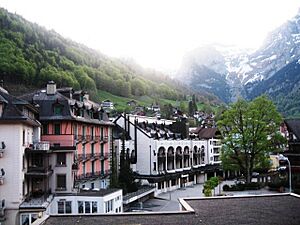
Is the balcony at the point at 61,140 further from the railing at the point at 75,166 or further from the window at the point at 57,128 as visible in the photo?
the railing at the point at 75,166

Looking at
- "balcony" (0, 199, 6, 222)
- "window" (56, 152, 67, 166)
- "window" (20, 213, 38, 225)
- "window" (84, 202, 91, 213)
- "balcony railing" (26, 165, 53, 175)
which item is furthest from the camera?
"window" (56, 152, 67, 166)

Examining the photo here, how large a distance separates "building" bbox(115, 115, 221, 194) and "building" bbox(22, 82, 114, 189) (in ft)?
33.0

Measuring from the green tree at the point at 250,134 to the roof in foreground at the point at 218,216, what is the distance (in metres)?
31.2

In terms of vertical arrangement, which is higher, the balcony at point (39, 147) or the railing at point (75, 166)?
the balcony at point (39, 147)

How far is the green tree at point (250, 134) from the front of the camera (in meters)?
53.8

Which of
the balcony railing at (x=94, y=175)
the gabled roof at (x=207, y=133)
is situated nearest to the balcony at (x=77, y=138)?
the balcony railing at (x=94, y=175)

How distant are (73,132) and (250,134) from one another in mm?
21171

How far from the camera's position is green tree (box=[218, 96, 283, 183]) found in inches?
2117

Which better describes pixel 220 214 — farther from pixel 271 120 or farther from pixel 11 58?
pixel 11 58

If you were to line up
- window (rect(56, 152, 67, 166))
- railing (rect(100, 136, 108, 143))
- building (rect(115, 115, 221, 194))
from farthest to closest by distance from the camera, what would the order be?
1. building (rect(115, 115, 221, 194))
2. railing (rect(100, 136, 108, 143))
3. window (rect(56, 152, 67, 166))

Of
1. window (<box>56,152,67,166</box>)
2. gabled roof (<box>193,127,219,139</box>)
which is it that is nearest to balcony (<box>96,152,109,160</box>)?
window (<box>56,152,67,166</box>)

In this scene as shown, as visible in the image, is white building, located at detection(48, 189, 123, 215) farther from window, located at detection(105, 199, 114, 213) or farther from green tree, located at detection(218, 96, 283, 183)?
green tree, located at detection(218, 96, 283, 183)

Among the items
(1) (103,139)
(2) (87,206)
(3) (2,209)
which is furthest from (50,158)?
(1) (103,139)

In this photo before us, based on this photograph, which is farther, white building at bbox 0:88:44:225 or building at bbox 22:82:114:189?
building at bbox 22:82:114:189
